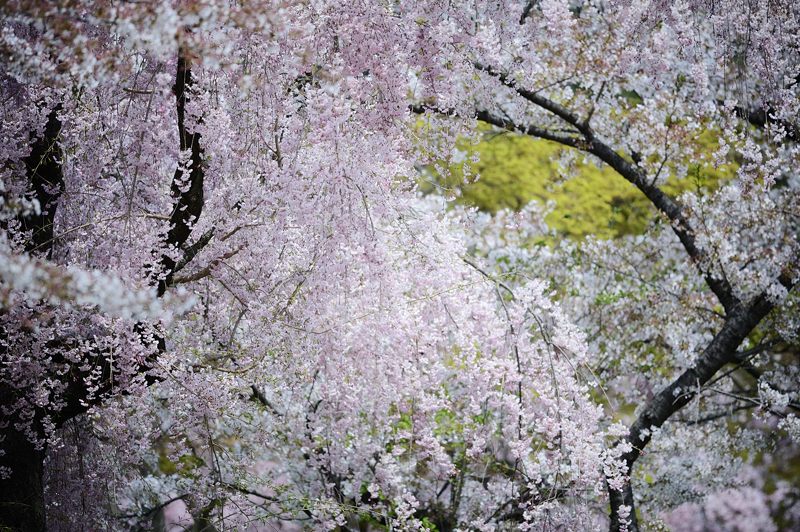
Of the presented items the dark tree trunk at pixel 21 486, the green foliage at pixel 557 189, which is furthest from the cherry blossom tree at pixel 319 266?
the green foliage at pixel 557 189

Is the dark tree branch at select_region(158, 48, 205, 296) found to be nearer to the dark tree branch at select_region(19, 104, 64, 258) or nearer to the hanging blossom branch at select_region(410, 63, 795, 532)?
the dark tree branch at select_region(19, 104, 64, 258)

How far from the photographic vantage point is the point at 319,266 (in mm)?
4945

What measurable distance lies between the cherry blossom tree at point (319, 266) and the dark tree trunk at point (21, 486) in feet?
0.04

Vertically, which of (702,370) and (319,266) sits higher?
(702,370)

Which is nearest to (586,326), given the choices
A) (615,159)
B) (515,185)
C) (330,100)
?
(615,159)

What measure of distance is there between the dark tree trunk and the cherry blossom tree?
0.04 feet

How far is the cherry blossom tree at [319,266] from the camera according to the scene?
4371 mm

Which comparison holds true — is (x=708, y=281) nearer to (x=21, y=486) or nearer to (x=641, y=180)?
(x=641, y=180)

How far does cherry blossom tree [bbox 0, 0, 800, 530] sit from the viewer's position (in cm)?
437

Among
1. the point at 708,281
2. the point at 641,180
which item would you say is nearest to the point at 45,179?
the point at 641,180

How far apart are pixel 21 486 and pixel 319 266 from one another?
2216 mm

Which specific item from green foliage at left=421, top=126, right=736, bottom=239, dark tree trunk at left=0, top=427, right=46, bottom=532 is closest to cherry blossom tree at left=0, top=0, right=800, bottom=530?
dark tree trunk at left=0, top=427, right=46, bottom=532

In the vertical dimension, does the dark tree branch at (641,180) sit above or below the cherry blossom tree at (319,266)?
above

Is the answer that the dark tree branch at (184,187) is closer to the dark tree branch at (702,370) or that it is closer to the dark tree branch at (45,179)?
the dark tree branch at (45,179)
